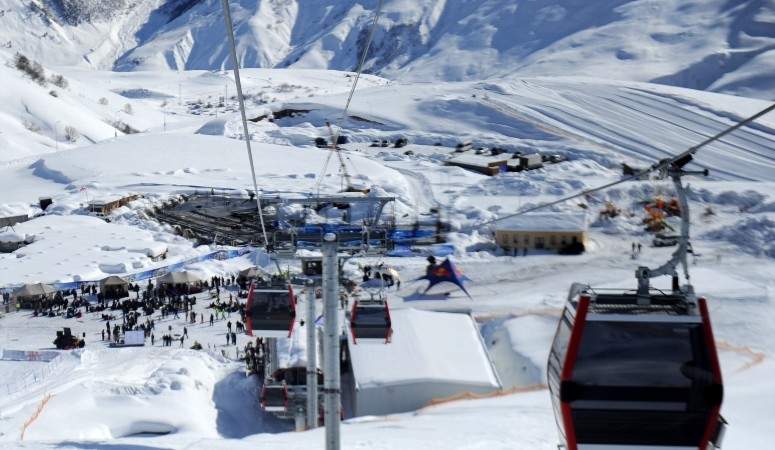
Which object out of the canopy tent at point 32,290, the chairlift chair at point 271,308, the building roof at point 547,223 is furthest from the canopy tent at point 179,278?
the chairlift chair at point 271,308

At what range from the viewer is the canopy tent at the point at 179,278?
2306cm

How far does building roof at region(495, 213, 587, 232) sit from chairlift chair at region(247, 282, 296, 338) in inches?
755

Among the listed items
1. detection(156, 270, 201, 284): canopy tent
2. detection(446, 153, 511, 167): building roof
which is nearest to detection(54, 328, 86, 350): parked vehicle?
detection(156, 270, 201, 284): canopy tent

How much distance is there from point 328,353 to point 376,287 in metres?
17.5

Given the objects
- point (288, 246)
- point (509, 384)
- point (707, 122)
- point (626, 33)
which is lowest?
point (509, 384)

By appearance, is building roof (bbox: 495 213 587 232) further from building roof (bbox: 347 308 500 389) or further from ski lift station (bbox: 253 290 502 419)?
ski lift station (bbox: 253 290 502 419)

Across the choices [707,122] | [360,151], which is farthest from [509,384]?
[707,122]

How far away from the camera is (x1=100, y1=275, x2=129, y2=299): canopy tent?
22.3 metres

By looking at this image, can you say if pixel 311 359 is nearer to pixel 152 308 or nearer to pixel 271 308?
pixel 271 308

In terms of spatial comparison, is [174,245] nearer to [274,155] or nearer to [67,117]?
[274,155]

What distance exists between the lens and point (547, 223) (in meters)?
28.1

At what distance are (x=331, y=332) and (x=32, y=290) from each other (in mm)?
18077

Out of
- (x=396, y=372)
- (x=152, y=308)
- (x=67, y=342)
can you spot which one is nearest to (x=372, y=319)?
(x=396, y=372)

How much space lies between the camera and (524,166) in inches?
1662
